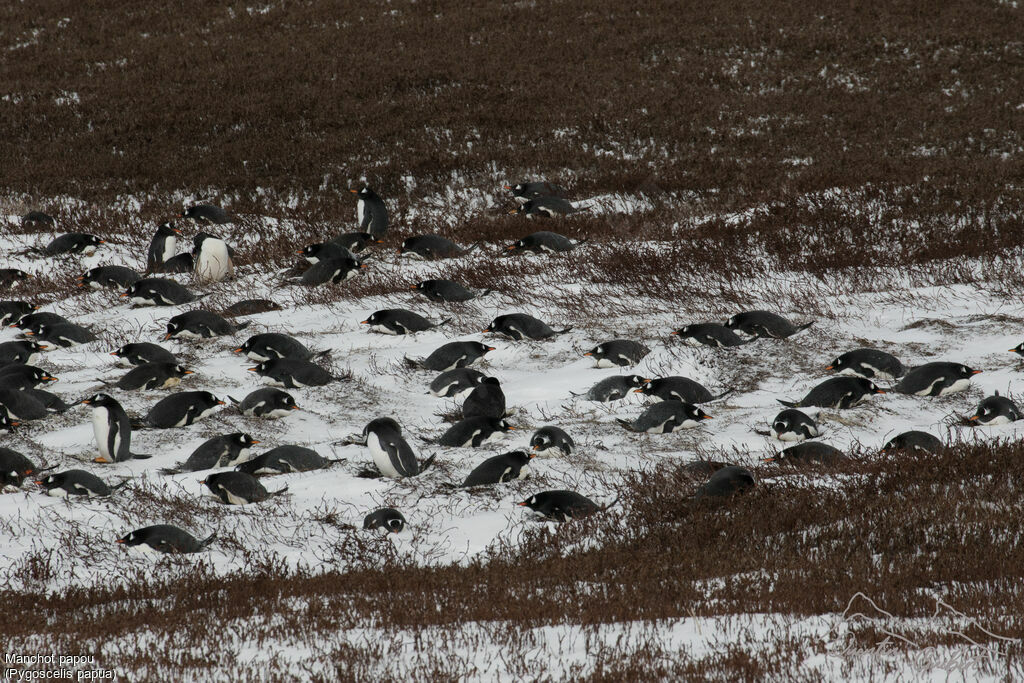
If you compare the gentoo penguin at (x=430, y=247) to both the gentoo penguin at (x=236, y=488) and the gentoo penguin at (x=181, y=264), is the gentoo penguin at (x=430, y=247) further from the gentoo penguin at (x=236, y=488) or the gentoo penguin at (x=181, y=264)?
the gentoo penguin at (x=236, y=488)

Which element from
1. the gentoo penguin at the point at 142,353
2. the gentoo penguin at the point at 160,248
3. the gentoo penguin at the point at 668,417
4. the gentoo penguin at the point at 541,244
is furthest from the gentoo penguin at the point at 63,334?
the gentoo penguin at the point at 668,417

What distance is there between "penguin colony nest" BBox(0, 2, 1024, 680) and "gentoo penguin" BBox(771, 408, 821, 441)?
33.5 inches

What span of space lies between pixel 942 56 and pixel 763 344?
19992 mm

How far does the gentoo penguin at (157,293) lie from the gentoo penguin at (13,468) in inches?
242

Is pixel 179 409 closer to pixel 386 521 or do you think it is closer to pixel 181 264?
pixel 386 521

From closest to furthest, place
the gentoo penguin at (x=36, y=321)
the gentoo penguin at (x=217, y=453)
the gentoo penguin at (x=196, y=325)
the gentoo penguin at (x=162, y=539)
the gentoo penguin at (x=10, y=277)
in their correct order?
the gentoo penguin at (x=162, y=539) → the gentoo penguin at (x=217, y=453) → the gentoo penguin at (x=196, y=325) → the gentoo penguin at (x=36, y=321) → the gentoo penguin at (x=10, y=277)

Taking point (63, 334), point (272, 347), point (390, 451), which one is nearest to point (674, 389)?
point (390, 451)

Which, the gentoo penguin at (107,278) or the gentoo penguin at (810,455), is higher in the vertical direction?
the gentoo penguin at (107,278)

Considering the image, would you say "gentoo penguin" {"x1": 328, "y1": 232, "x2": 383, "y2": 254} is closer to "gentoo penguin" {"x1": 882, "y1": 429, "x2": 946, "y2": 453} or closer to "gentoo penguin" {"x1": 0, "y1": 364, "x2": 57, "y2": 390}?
"gentoo penguin" {"x1": 0, "y1": 364, "x2": 57, "y2": 390}

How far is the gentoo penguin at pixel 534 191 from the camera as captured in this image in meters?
18.7

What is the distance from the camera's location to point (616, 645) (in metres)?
4.93

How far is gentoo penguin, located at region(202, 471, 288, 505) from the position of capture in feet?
25.7

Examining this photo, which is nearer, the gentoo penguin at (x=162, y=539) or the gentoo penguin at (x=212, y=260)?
the gentoo penguin at (x=162, y=539)

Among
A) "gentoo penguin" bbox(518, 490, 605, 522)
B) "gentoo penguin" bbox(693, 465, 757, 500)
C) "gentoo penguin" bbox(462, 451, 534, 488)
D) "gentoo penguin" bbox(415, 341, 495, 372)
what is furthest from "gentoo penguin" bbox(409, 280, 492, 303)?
"gentoo penguin" bbox(693, 465, 757, 500)
